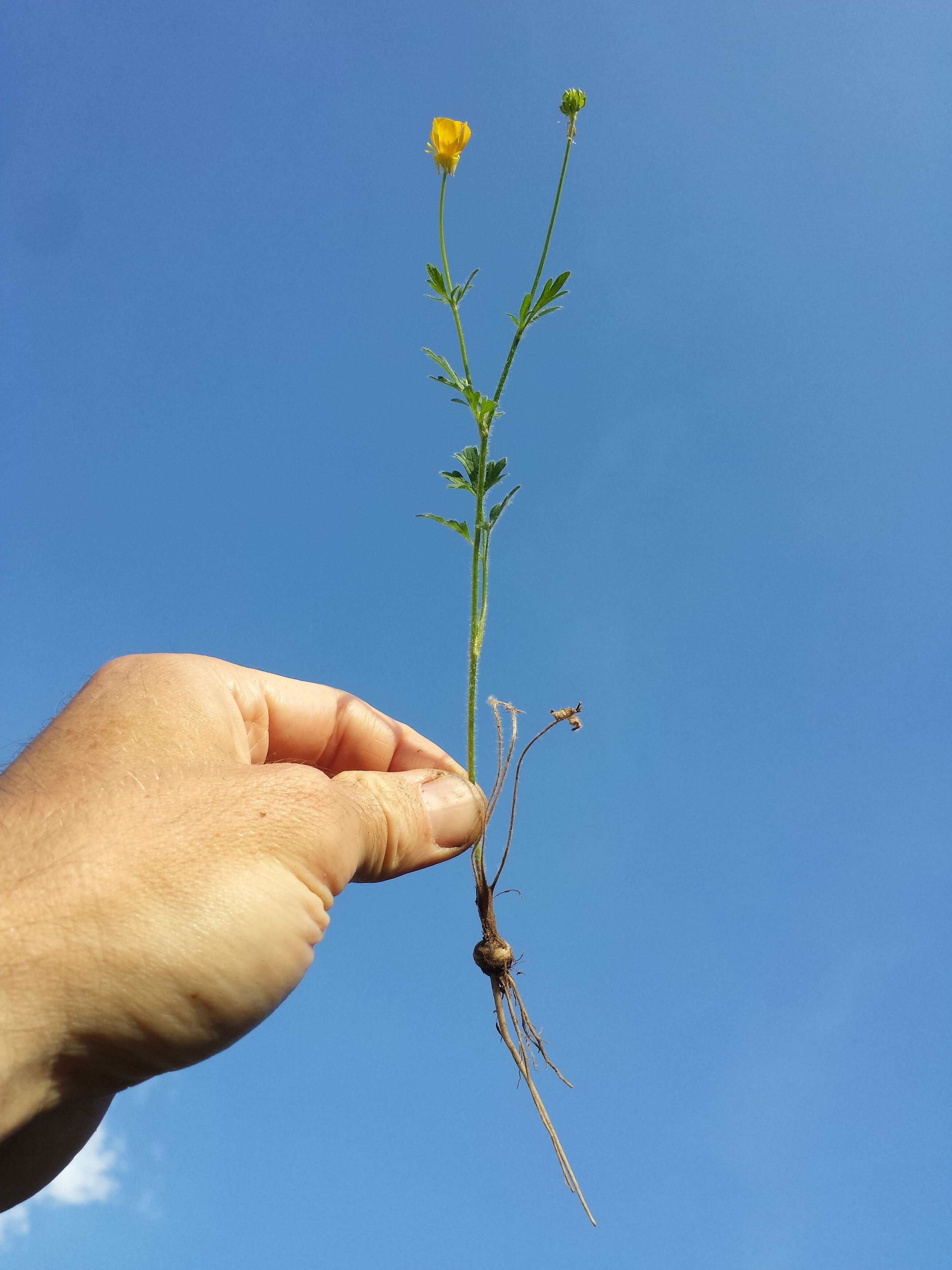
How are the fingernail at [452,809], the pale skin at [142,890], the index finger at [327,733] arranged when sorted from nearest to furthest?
the pale skin at [142,890], the fingernail at [452,809], the index finger at [327,733]

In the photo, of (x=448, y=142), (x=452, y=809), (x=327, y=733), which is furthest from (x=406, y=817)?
(x=448, y=142)

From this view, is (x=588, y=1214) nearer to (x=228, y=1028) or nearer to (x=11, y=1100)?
(x=228, y=1028)

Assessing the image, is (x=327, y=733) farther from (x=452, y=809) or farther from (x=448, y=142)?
(x=448, y=142)

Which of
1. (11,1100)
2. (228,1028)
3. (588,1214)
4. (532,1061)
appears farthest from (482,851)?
(11,1100)

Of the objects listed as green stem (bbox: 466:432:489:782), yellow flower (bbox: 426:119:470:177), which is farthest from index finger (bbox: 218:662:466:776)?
yellow flower (bbox: 426:119:470:177)

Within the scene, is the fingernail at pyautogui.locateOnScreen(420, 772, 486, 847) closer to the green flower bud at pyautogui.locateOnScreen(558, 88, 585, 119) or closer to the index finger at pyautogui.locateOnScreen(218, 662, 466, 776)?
the index finger at pyautogui.locateOnScreen(218, 662, 466, 776)

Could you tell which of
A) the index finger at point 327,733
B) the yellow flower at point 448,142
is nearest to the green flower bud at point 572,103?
the yellow flower at point 448,142

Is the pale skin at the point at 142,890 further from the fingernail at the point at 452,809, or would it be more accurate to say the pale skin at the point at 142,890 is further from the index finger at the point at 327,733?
the index finger at the point at 327,733
